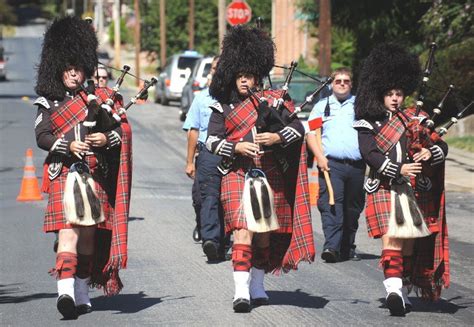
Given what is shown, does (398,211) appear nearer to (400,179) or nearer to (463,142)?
(400,179)

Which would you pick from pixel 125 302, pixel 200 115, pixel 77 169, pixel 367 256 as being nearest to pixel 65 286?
pixel 77 169

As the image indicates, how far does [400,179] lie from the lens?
8.92 m

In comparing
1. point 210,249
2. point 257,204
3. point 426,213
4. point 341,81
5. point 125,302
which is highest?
point 341,81

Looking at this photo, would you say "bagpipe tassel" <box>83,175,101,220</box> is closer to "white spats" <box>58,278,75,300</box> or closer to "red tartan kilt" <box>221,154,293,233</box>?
"white spats" <box>58,278,75,300</box>

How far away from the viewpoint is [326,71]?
27.8 m

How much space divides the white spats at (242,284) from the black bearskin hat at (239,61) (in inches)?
48.6

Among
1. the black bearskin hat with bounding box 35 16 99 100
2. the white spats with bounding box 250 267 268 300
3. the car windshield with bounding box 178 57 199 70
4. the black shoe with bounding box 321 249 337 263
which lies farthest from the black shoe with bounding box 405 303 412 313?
the car windshield with bounding box 178 57 199 70

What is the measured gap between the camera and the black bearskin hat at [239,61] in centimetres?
916

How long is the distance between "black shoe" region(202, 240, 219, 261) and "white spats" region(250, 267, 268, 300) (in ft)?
7.85

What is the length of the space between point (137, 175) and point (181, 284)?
34.1 ft

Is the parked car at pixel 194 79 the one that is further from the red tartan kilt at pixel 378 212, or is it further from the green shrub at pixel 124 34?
the green shrub at pixel 124 34

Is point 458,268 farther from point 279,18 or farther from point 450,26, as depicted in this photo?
point 279,18

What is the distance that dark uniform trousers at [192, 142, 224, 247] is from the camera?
39.4ft

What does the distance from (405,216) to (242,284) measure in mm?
1215
